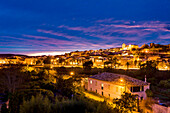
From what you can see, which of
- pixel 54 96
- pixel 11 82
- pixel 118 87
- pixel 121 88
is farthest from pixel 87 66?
pixel 54 96

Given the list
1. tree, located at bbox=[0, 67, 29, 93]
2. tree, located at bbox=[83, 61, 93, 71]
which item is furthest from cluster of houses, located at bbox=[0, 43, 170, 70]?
tree, located at bbox=[0, 67, 29, 93]

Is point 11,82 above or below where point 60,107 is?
below

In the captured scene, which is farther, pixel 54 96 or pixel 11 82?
pixel 11 82

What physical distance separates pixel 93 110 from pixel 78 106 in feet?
2.57

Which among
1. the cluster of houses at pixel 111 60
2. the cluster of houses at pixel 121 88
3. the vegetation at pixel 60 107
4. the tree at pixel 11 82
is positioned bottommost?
the cluster of houses at pixel 121 88

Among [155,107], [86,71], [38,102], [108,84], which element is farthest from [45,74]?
[86,71]

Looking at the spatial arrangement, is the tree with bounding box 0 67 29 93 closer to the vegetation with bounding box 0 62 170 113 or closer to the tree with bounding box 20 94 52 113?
the vegetation with bounding box 0 62 170 113

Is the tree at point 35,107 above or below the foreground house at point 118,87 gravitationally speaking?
A: above

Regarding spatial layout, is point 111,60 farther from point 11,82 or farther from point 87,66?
point 11,82

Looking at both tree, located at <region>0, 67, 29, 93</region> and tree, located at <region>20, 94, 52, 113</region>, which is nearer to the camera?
tree, located at <region>20, 94, 52, 113</region>

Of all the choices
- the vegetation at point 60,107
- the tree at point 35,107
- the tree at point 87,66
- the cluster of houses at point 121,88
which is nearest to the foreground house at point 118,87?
the cluster of houses at point 121,88

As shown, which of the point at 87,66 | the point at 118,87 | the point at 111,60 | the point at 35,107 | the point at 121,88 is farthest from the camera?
the point at 111,60

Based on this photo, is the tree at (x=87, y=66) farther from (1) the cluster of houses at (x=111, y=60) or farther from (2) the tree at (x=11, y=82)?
(2) the tree at (x=11, y=82)

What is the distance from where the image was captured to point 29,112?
614cm
